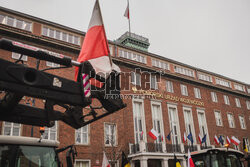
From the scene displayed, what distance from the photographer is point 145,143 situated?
2220cm

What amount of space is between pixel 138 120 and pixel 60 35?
1152 cm

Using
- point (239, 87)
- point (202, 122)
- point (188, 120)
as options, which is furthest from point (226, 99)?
point (188, 120)

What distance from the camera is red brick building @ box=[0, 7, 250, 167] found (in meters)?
19.0

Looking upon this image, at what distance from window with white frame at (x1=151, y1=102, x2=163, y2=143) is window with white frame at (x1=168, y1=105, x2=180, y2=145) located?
1.54 m

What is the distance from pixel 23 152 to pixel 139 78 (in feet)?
68.9

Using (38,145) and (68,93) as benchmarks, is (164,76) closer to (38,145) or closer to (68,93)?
(38,145)

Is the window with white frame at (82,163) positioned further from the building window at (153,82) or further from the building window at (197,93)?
the building window at (197,93)

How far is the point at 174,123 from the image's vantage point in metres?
26.6

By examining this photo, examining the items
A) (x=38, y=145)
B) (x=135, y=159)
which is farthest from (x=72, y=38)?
(x=38, y=145)

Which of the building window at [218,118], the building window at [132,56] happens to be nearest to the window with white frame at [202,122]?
the building window at [218,118]

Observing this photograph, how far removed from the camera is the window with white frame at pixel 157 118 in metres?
24.6

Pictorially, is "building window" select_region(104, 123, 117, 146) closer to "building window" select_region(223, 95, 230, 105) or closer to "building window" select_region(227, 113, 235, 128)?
"building window" select_region(227, 113, 235, 128)

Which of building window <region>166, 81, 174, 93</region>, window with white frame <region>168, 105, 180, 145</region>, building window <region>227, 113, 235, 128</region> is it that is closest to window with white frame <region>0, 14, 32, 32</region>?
building window <region>166, 81, 174, 93</region>

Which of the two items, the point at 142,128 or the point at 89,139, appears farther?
the point at 142,128
